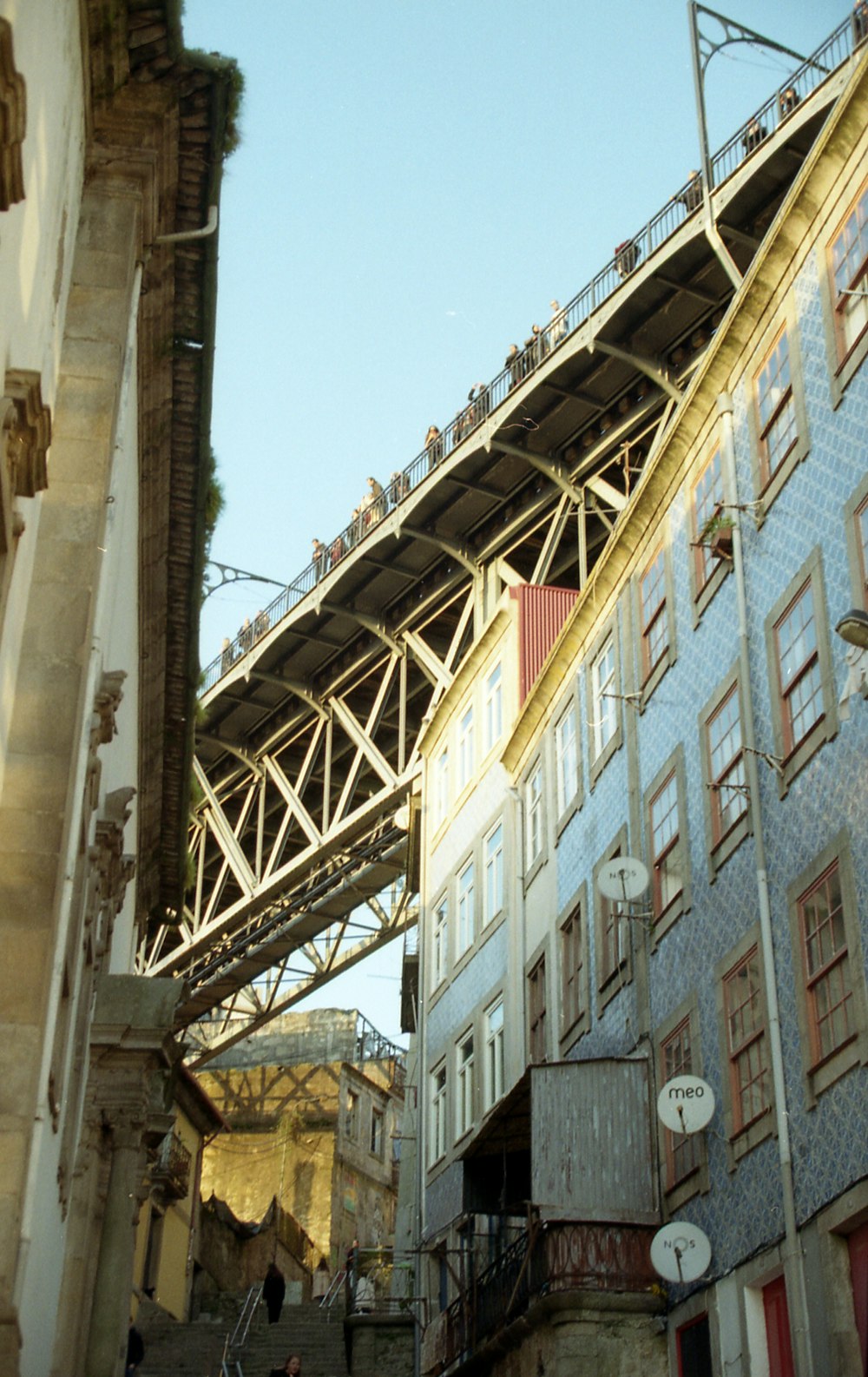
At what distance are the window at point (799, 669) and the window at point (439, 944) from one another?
1498 cm

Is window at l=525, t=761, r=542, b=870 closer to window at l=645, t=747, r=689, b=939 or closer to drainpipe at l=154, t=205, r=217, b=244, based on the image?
window at l=645, t=747, r=689, b=939

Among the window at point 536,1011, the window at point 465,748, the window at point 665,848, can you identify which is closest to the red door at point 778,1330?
the window at point 665,848

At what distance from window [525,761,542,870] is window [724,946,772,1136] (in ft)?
30.3

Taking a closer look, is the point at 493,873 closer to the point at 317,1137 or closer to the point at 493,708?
the point at 493,708

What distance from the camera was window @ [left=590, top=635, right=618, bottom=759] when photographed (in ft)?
76.6

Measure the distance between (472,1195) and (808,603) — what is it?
11035 mm

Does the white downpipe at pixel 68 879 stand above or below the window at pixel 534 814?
below

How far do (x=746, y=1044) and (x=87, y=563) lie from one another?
849 cm

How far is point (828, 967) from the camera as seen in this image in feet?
49.2

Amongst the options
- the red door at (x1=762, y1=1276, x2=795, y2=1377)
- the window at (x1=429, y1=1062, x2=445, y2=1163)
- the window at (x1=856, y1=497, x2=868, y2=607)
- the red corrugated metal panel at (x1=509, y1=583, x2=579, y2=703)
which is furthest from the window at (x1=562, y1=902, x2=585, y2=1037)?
the window at (x1=856, y1=497, x2=868, y2=607)

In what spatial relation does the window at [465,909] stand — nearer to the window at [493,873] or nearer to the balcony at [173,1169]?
the window at [493,873]

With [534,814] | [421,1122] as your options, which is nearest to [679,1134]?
[534,814]

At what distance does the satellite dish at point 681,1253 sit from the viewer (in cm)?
1695

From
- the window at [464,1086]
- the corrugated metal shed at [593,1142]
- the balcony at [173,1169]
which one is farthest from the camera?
the balcony at [173,1169]
